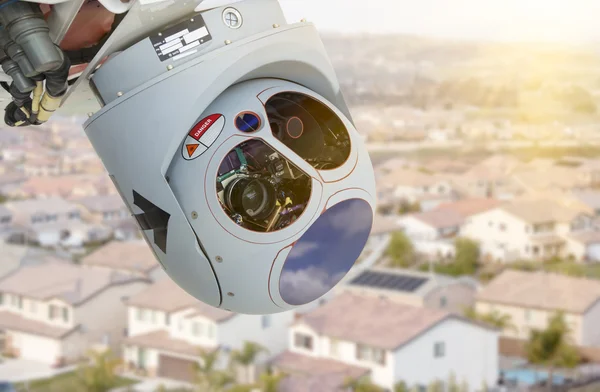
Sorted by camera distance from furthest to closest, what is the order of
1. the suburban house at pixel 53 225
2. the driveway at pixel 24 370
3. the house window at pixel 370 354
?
the suburban house at pixel 53 225 < the driveway at pixel 24 370 < the house window at pixel 370 354

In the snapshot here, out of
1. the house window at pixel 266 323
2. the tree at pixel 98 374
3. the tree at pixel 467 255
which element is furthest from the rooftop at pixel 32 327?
the tree at pixel 467 255

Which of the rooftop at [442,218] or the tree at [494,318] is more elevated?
the rooftop at [442,218]

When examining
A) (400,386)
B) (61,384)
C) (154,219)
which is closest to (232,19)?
(154,219)

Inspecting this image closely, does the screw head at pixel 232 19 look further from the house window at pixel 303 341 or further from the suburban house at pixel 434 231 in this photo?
the suburban house at pixel 434 231

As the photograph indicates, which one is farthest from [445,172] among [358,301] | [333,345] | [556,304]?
[333,345]

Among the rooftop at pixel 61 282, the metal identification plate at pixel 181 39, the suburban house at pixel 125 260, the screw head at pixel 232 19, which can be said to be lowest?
the rooftop at pixel 61 282

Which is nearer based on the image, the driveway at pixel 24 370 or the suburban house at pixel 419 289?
the driveway at pixel 24 370

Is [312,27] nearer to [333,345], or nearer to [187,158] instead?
[187,158]
